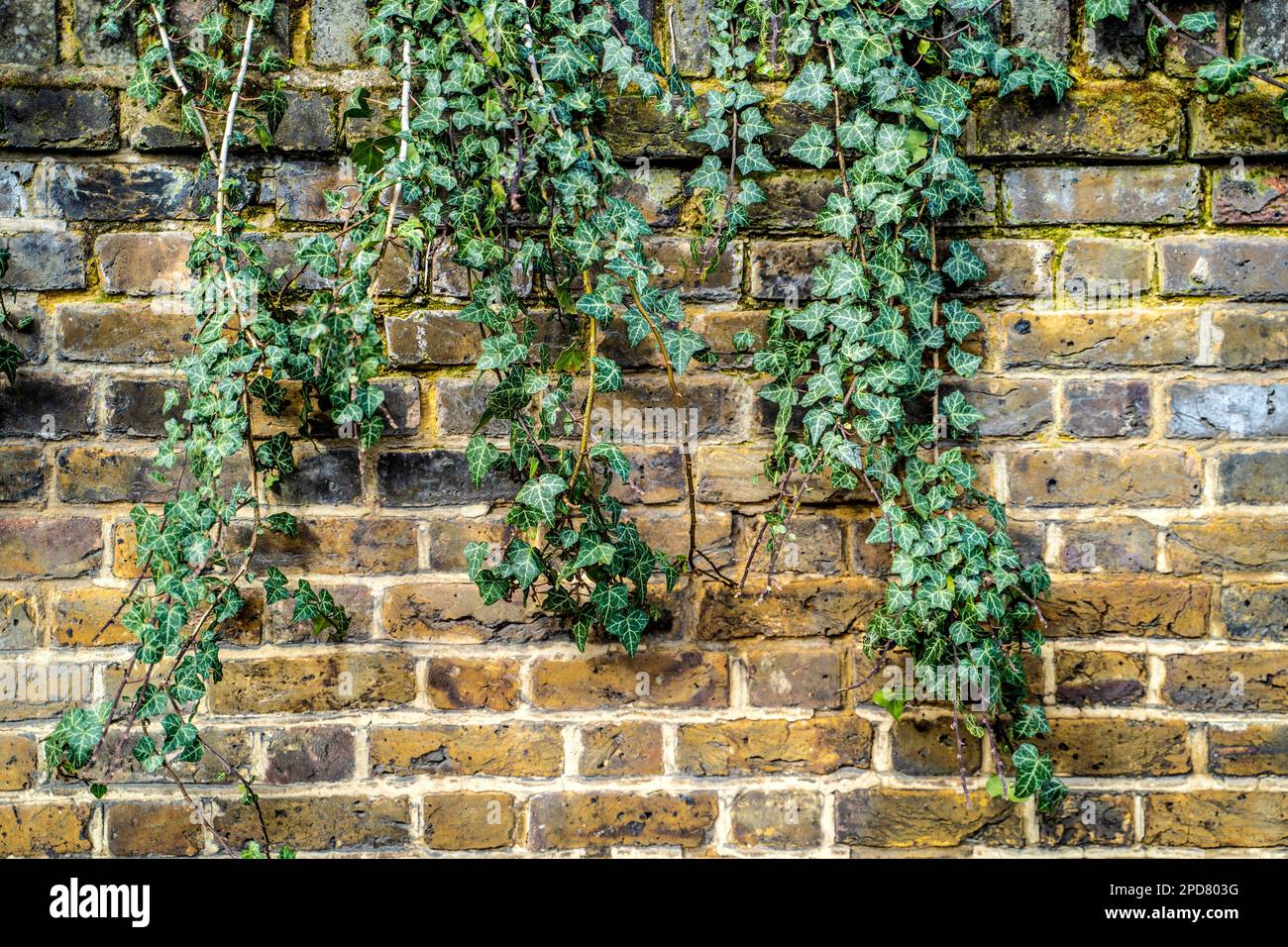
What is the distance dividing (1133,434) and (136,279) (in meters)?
1.56

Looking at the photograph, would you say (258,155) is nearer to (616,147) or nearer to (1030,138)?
(616,147)

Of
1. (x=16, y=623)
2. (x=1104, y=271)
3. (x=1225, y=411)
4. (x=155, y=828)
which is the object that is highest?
(x=1104, y=271)

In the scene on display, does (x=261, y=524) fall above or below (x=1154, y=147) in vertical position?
below

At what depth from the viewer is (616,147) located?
144 cm

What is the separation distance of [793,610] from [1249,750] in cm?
74

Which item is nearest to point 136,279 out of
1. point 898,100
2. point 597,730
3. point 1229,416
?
point 597,730

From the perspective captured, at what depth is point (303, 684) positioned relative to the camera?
4.85 ft

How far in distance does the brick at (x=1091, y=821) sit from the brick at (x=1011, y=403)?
1.90 ft

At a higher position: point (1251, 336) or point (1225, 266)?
point (1225, 266)

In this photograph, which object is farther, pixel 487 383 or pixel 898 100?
pixel 487 383

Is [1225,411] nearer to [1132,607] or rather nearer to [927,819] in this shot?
[1132,607]

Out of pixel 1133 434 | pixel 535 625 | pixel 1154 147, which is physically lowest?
pixel 535 625

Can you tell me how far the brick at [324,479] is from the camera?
1473 mm

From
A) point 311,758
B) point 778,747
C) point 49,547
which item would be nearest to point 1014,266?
point 778,747
